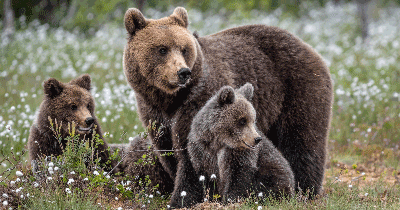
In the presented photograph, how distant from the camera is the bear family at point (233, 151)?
461 centimetres

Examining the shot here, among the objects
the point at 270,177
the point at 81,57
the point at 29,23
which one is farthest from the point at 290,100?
the point at 29,23

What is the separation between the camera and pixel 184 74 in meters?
4.40

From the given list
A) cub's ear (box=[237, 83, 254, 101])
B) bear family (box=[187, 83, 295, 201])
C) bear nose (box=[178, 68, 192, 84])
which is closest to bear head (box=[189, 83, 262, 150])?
bear family (box=[187, 83, 295, 201])

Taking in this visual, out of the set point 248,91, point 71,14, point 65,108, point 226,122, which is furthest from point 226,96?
point 71,14

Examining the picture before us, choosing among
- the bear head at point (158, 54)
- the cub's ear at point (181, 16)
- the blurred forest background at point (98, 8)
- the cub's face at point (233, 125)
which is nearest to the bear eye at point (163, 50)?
the bear head at point (158, 54)

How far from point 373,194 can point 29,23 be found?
1989cm

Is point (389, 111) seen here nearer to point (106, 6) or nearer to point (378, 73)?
point (378, 73)

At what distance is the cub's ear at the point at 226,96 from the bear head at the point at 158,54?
36 cm

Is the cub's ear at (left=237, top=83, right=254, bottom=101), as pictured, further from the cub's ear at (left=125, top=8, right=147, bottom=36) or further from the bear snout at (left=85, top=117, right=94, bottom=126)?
the bear snout at (left=85, top=117, right=94, bottom=126)

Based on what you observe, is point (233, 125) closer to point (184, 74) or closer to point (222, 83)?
point (222, 83)

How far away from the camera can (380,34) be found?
17047mm

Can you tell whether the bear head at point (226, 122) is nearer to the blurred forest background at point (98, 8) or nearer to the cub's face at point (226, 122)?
the cub's face at point (226, 122)

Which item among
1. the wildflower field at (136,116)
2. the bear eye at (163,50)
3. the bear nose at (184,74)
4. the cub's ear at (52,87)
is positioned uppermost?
the bear eye at (163,50)

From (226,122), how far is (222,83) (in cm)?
59
